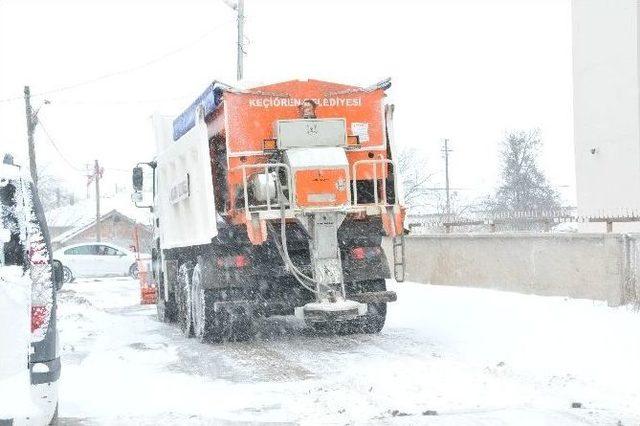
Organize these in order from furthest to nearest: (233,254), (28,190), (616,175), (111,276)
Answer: (111,276) < (616,175) < (233,254) < (28,190)

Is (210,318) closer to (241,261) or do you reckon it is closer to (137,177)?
(241,261)

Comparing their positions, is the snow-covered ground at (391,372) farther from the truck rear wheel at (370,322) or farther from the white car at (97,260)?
the white car at (97,260)

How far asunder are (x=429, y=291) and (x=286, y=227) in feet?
23.4

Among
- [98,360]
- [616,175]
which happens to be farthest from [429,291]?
[616,175]

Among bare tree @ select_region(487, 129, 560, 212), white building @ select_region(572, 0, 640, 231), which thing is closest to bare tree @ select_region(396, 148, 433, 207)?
bare tree @ select_region(487, 129, 560, 212)

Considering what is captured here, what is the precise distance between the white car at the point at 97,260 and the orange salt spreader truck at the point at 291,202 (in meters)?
25.3

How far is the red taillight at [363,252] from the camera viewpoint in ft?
36.7

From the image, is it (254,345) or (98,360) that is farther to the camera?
→ (254,345)

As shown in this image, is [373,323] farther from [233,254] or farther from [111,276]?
[111,276]

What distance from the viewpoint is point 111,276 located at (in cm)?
3719

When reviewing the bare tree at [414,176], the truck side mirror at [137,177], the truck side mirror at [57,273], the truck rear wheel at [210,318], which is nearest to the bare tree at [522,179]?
the bare tree at [414,176]

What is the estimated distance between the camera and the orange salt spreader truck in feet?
33.7

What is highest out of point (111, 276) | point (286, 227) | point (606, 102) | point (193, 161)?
point (606, 102)

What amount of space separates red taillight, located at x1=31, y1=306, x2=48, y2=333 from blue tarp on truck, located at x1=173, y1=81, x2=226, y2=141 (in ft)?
17.6
